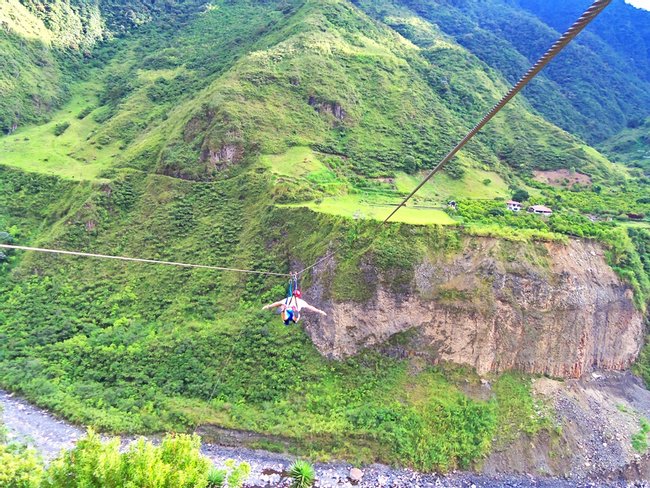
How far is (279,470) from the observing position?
945 inches

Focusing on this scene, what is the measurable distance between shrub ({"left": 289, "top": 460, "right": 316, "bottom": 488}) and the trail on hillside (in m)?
0.82

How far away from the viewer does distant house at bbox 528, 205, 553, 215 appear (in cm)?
3517

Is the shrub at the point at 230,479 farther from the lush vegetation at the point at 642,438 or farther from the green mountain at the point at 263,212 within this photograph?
the lush vegetation at the point at 642,438

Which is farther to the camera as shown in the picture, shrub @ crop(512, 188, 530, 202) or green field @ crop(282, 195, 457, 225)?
shrub @ crop(512, 188, 530, 202)

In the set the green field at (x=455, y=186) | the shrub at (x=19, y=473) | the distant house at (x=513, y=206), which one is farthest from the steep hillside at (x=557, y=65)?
the shrub at (x=19, y=473)

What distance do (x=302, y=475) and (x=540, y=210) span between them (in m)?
27.6

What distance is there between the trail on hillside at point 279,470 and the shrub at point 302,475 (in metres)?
0.82

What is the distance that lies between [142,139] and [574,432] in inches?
1871

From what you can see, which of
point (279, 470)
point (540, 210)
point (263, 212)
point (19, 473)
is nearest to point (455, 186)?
point (540, 210)

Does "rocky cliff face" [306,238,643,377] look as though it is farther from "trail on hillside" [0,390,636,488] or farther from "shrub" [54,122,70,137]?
"shrub" [54,122,70,137]

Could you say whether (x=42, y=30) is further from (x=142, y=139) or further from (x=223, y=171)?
(x=223, y=171)

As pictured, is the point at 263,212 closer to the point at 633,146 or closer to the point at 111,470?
the point at 111,470

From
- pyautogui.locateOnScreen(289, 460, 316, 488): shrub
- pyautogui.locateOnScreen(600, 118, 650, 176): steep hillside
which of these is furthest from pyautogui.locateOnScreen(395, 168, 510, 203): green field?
pyautogui.locateOnScreen(600, 118, 650, 176): steep hillside

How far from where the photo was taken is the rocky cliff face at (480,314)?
Result: 1083 inches
